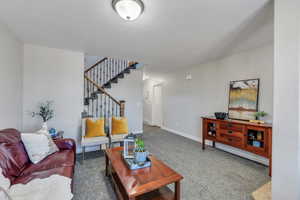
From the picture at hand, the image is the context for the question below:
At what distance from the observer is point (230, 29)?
223 cm

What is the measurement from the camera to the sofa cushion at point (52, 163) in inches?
64.9

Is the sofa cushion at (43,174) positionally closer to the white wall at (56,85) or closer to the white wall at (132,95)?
the white wall at (56,85)

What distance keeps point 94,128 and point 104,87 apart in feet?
7.09

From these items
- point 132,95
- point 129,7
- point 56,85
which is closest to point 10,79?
point 56,85

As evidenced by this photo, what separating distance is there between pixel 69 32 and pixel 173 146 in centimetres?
351

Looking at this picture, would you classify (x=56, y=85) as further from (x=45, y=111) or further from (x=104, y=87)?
(x=104, y=87)

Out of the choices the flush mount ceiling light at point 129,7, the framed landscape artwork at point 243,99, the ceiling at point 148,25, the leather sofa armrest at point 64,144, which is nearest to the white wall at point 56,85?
the ceiling at point 148,25

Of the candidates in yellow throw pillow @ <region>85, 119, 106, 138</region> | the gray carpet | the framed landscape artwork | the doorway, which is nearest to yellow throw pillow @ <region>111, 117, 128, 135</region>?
yellow throw pillow @ <region>85, 119, 106, 138</region>

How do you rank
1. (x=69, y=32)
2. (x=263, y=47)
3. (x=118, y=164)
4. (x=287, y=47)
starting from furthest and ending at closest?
(x=263, y=47) → (x=69, y=32) → (x=118, y=164) → (x=287, y=47)

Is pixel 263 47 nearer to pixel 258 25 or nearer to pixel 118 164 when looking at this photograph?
pixel 258 25

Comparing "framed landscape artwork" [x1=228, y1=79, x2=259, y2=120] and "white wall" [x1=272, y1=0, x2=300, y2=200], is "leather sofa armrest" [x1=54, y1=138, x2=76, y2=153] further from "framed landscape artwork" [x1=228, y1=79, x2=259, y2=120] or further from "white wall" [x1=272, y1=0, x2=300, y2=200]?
"framed landscape artwork" [x1=228, y1=79, x2=259, y2=120]

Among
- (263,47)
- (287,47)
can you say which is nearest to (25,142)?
(287,47)

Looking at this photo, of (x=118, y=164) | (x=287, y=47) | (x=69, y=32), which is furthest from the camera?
(x=69, y=32)

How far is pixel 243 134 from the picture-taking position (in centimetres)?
273
